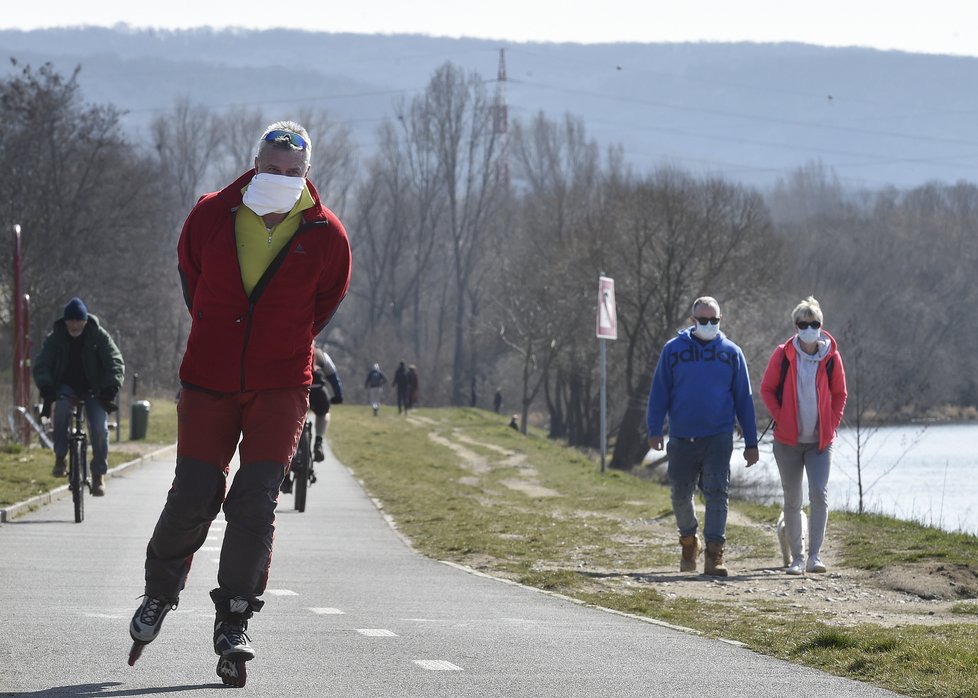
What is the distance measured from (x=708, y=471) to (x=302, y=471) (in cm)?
564

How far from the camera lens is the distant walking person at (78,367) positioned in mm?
14867

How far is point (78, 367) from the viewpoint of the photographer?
1505 centimetres

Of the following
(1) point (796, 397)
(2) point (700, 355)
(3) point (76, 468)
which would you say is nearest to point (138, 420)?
(3) point (76, 468)

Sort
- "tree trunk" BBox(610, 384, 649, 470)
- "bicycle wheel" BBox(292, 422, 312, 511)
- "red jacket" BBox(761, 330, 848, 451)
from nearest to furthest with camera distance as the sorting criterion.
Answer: "red jacket" BBox(761, 330, 848, 451) < "bicycle wheel" BBox(292, 422, 312, 511) < "tree trunk" BBox(610, 384, 649, 470)

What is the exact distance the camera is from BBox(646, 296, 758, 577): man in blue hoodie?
12.7m

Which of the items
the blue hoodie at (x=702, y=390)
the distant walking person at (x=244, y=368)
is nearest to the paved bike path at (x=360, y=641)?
the distant walking person at (x=244, y=368)

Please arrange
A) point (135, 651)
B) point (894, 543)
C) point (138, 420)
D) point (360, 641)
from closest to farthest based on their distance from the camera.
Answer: point (135, 651), point (360, 641), point (894, 543), point (138, 420)

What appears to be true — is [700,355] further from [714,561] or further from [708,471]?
[714,561]

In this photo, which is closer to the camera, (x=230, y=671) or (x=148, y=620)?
(x=230, y=671)

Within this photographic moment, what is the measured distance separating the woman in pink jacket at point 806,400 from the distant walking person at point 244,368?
712 cm

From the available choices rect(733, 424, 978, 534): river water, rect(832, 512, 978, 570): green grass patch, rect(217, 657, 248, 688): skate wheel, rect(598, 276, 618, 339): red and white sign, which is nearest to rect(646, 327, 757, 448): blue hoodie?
rect(832, 512, 978, 570): green grass patch

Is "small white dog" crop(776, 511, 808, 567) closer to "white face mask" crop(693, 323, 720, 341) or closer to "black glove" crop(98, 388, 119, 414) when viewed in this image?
"white face mask" crop(693, 323, 720, 341)

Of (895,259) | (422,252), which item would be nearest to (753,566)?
(895,259)

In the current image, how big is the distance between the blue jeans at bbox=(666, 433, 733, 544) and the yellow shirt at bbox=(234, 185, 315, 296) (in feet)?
22.5
